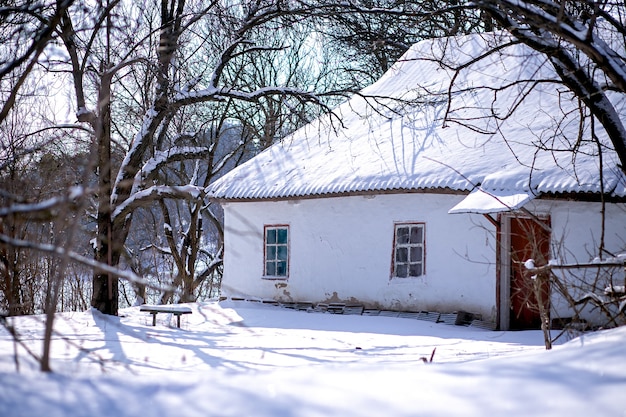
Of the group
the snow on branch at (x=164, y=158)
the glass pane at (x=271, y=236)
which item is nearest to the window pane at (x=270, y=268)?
the glass pane at (x=271, y=236)

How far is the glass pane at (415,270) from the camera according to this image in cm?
1316

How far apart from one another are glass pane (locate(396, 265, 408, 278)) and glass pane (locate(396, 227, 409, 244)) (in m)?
0.42

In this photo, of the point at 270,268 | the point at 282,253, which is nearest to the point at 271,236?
the point at 282,253

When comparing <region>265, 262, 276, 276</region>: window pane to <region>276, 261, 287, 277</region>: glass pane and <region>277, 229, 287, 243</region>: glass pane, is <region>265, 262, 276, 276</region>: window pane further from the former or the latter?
<region>277, 229, 287, 243</region>: glass pane

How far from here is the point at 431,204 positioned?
12.9 meters

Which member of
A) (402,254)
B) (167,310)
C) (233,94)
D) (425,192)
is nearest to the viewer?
(167,310)

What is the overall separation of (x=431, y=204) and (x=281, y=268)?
11.9 feet

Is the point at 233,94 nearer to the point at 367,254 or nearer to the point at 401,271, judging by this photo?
the point at 367,254

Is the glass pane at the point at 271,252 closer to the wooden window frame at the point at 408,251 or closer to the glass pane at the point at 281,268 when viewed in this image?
the glass pane at the point at 281,268

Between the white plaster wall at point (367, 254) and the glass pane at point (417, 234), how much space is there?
18 centimetres

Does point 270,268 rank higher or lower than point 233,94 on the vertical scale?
lower

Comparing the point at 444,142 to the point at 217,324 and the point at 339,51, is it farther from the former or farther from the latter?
the point at 339,51

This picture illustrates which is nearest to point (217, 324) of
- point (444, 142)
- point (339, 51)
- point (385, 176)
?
point (385, 176)

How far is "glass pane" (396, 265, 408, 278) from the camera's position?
13.4 meters
